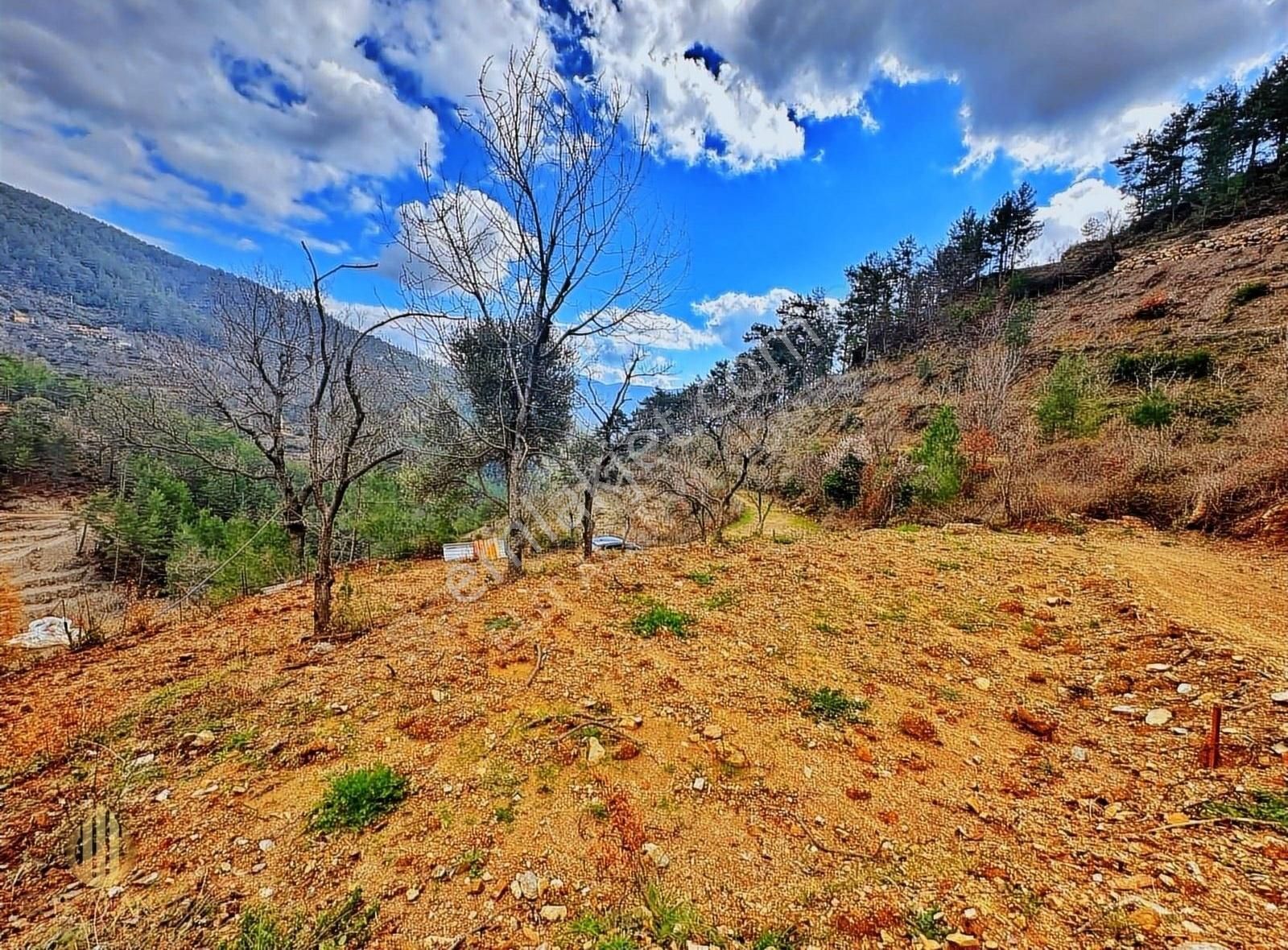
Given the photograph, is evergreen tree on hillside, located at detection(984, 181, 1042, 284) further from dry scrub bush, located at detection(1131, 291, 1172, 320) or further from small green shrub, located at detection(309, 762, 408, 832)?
small green shrub, located at detection(309, 762, 408, 832)

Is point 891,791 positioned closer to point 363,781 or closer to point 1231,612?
point 363,781

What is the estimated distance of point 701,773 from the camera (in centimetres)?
251

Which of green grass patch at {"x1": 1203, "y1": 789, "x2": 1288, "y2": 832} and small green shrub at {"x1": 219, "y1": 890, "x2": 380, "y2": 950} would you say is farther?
green grass patch at {"x1": 1203, "y1": 789, "x2": 1288, "y2": 832}

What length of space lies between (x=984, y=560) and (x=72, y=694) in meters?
8.70

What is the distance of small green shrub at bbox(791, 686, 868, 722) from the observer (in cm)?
296

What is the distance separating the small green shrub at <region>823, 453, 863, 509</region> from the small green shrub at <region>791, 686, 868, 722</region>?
34.1 feet

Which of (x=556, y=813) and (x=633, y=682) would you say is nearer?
(x=556, y=813)

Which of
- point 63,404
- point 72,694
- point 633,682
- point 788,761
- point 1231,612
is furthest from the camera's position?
point 63,404

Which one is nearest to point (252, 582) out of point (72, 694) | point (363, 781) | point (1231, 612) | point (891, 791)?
point (72, 694)

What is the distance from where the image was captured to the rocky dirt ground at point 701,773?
5.57ft

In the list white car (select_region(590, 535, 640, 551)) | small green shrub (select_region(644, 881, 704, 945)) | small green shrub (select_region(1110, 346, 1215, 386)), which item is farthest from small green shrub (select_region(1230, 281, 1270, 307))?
small green shrub (select_region(644, 881, 704, 945))

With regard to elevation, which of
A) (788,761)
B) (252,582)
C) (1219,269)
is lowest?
(252,582)

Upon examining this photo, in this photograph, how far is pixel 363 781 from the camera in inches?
91.6

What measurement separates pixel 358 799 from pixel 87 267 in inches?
3248
